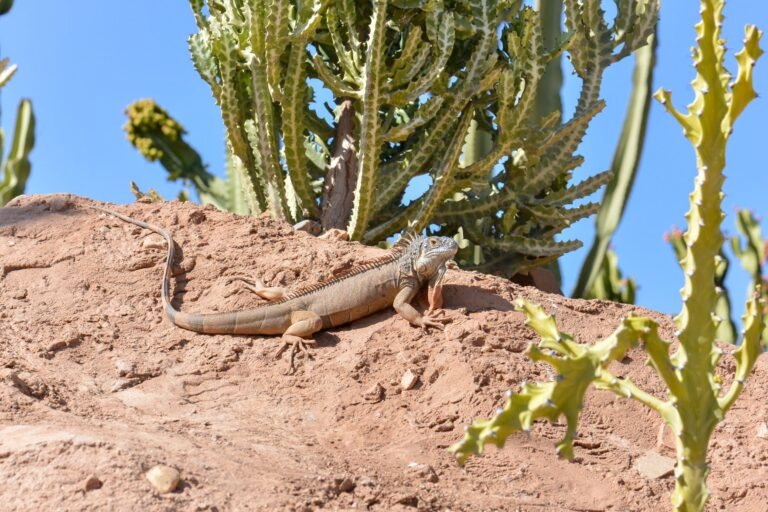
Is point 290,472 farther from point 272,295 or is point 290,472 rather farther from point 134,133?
point 134,133

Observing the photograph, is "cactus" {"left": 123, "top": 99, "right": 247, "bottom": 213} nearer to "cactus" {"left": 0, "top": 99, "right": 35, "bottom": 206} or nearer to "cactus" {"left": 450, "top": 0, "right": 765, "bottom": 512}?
"cactus" {"left": 0, "top": 99, "right": 35, "bottom": 206}

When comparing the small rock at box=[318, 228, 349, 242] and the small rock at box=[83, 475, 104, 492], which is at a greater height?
the small rock at box=[318, 228, 349, 242]

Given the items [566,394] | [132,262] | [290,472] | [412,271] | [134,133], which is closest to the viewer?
[566,394]

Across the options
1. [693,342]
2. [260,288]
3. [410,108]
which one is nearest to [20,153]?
[410,108]

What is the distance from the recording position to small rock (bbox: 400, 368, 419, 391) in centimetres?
632

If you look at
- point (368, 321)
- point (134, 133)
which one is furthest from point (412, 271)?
point (134, 133)

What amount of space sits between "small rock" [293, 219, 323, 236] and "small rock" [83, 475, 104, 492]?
4.09 metres

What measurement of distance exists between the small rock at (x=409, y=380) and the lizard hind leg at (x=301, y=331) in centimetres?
76

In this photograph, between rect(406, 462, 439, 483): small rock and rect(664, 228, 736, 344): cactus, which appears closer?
rect(406, 462, 439, 483): small rock

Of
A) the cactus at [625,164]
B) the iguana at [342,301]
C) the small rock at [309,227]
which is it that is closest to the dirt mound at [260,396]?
the iguana at [342,301]

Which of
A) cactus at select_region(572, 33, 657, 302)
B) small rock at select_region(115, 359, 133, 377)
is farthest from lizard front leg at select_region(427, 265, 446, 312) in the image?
cactus at select_region(572, 33, 657, 302)

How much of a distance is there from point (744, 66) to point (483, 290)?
3.31 metres

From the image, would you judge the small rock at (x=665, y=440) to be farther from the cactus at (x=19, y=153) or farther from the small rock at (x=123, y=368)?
the cactus at (x=19, y=153)

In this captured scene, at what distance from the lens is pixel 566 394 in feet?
13.1
